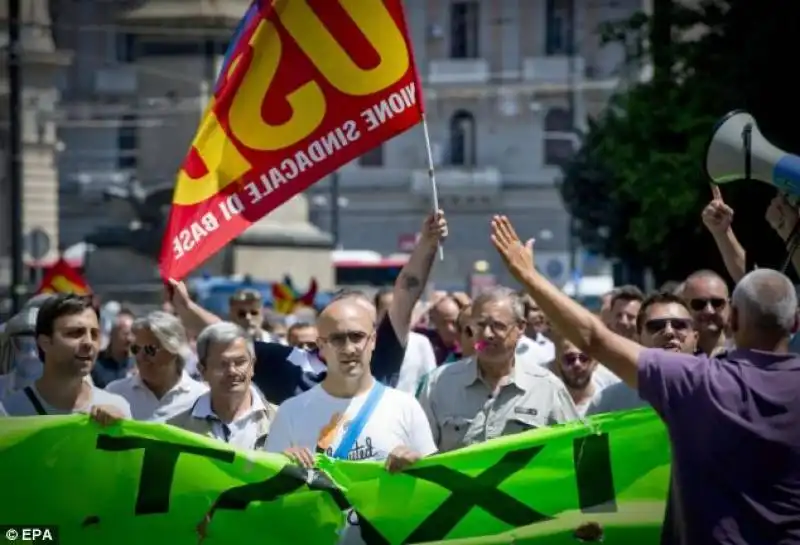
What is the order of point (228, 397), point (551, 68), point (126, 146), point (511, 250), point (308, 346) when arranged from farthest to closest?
point (551, 68)
point (126, 146)
point (308, 346)
point (228, 397)
point (511, 250)

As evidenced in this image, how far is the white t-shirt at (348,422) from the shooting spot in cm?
796

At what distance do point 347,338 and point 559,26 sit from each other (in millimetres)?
62156

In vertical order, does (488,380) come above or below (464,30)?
below

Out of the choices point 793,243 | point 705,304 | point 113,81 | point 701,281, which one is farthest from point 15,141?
point 113,81

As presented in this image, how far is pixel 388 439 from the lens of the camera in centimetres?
797

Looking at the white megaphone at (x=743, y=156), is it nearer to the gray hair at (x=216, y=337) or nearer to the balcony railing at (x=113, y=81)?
the gray hair at (x=216, y=337)

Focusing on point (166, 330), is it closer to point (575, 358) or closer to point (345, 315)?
point (575, 358)

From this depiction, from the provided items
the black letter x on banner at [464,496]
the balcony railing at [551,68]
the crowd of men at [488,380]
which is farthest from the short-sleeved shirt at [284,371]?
the balcony railing at [551,68]

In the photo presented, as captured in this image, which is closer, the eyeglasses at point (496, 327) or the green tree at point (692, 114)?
the eyeglasses at point (496, 327)

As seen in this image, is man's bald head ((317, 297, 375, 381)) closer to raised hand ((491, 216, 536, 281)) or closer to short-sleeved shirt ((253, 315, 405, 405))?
raised hand ((491, 216, 536, 281))

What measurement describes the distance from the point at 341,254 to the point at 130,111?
628 centimetres

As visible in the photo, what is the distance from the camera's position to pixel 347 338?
8.04 metres

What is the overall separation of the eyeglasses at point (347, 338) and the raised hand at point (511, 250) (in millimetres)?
1221

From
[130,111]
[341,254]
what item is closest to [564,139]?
[341,254]
